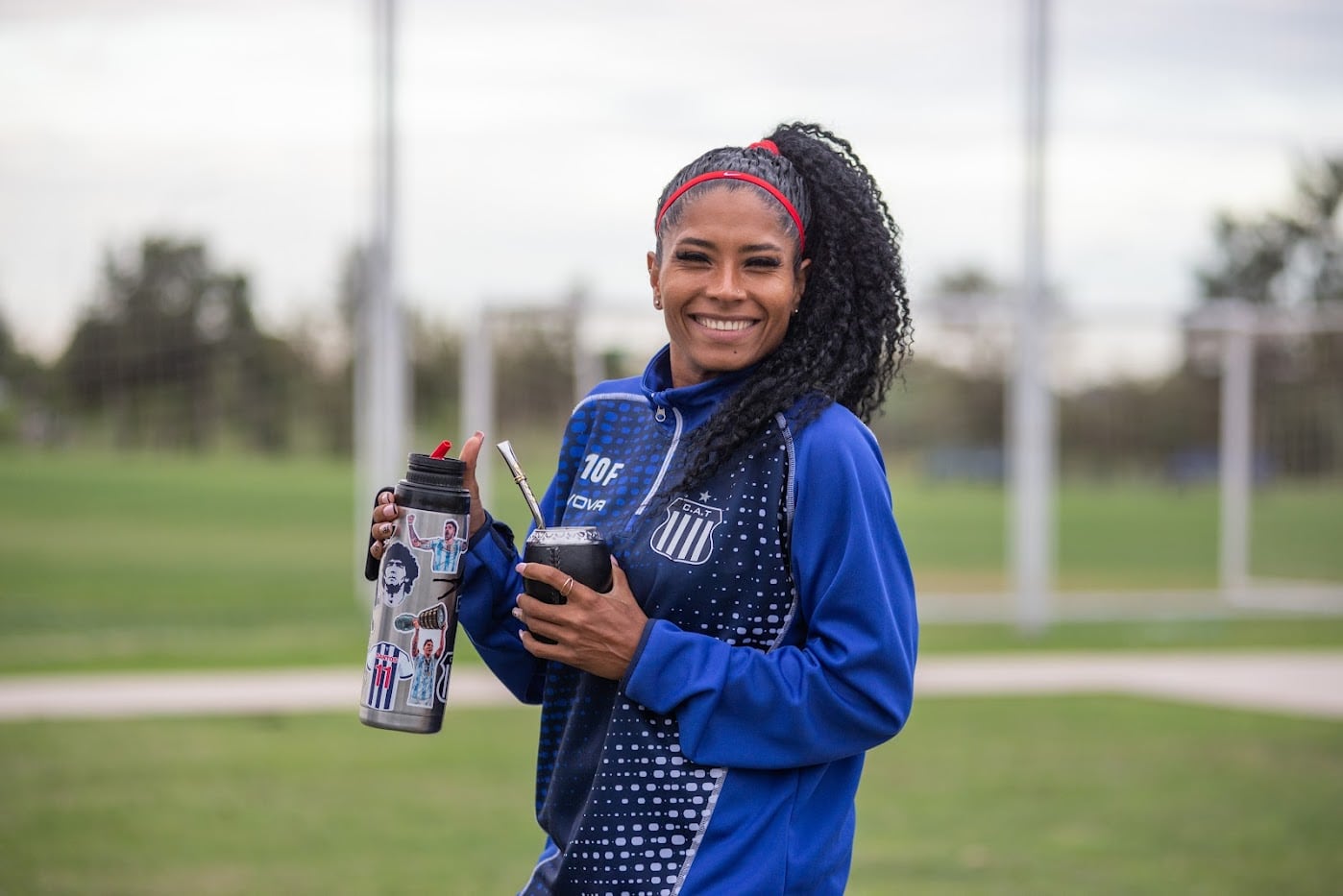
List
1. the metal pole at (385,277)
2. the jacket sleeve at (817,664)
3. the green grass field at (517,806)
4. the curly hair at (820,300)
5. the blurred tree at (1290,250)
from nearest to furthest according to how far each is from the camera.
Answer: the jacket sleeve at (817,664) → the curly hair at (820,300) → the green grass field at (517,806) → the metal pole at (385,277) → the blurred tree at (1290,250)

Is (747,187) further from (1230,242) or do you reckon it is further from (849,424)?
(1230,242)

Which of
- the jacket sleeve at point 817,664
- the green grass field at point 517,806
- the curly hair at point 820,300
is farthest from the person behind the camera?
the green grass field at point 517,806

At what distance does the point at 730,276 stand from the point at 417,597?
621 millimetres

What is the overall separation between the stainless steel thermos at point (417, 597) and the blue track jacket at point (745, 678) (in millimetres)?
200

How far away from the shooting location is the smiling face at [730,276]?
2180mm

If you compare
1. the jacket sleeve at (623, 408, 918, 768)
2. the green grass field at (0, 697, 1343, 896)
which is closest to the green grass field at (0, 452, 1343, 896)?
the green grass field at (0, 697, 1343, 896)

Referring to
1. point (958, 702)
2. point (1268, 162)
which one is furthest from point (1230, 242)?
point (958, 702)

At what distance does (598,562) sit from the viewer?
2.07 m

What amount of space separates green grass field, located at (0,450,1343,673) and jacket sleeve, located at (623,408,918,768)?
30.5 ft

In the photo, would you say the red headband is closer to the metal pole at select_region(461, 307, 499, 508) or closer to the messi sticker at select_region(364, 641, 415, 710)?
the messi sticker at select_region(364, 641, 415, 710)

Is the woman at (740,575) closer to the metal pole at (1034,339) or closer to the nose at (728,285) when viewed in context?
the nose at (728,285)

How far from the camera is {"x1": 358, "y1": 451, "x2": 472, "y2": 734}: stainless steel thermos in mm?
2244

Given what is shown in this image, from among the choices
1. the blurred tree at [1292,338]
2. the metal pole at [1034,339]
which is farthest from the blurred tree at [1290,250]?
the metal pole at [1034,339]

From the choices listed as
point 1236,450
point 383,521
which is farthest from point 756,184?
point 1236,450
